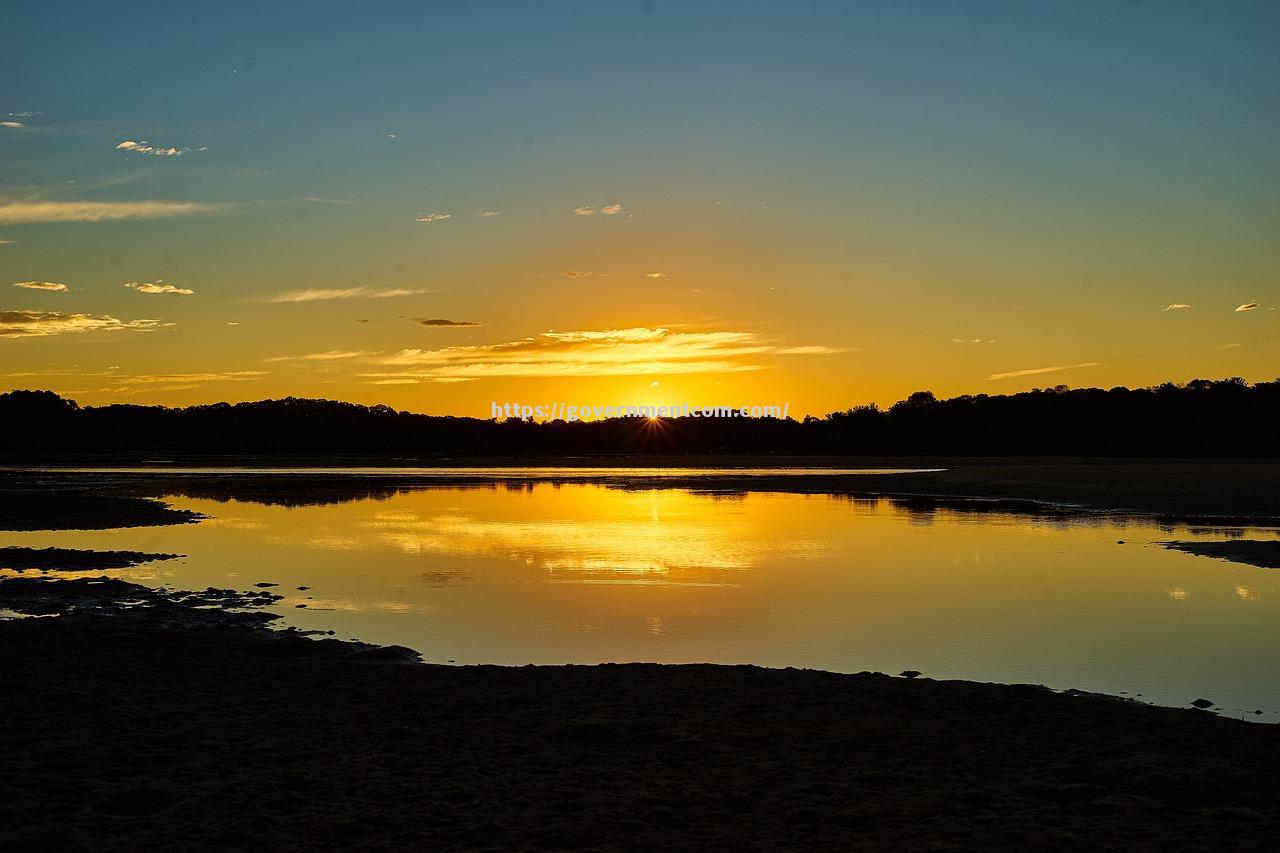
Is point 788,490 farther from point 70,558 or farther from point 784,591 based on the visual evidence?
point 70,558

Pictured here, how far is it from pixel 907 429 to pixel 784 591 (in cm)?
15303

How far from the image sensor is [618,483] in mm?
75938

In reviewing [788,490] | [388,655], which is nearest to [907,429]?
[788,490]

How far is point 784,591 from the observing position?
21.8 meters

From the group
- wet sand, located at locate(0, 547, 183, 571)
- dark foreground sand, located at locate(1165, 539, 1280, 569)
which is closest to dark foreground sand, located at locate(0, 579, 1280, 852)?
wet sand, located at locate(0, 547, 183, 571)

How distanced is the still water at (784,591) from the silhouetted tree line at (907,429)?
10722 centimetres

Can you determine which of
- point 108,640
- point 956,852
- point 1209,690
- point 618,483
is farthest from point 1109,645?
point 618,483

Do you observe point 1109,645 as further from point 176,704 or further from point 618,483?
point 618,483

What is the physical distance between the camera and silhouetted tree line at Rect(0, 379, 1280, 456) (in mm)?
132000

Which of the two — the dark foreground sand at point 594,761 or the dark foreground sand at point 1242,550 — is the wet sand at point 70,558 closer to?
the dark foreground sand at point 594,761

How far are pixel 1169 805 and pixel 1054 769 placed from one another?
1129 millimetres

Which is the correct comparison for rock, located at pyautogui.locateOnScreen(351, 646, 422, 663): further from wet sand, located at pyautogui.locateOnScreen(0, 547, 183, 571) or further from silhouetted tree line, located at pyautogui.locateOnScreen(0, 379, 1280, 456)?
silhouetted tree line, located at pyautogui.locateOnScreen(0, 379, 1280, 456)

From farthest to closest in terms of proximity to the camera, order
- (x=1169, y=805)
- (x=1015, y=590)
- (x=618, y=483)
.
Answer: (x=618, y=483) → (x=1015, y=590) → (x=1169, y=805)

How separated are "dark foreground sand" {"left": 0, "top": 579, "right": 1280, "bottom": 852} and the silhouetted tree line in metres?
130
